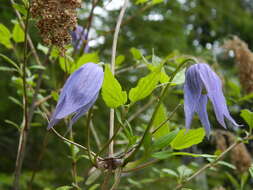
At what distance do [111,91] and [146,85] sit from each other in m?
0.06

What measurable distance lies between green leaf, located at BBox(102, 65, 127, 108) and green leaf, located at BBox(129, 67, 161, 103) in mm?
29

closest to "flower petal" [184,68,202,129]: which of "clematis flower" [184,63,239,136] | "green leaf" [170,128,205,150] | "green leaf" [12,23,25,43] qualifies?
"clematis flower" [184,63,239,136]

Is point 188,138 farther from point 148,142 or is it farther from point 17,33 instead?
point 17,33

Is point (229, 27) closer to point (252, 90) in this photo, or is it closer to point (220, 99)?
point (252, 90)

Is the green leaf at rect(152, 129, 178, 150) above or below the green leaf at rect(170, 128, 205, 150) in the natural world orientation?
above

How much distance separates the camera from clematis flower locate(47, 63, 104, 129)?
0.52 m

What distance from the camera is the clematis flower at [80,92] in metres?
0.52

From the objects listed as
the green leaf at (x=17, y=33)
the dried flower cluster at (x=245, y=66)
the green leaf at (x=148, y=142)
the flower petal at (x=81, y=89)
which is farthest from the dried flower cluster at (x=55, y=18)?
the dried flower cluster at (x=245, y=66)

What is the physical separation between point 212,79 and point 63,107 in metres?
0.24

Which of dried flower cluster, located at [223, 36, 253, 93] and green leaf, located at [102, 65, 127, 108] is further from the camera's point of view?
dried flower cluster, located at [223, 36, 253, 93]

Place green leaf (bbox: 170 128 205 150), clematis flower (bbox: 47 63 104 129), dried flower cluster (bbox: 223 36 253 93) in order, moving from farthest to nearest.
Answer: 1. dried flower cluster (bbox: 223 36 253 93)
2. green leaf (bbox: 170 128 205 150)
3. clematis flower (bbox: 47 63 104 129)

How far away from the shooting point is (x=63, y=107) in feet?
1.74

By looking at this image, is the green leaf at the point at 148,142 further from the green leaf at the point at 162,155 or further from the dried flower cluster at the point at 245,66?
the dried flower cluster at the point at 245,66

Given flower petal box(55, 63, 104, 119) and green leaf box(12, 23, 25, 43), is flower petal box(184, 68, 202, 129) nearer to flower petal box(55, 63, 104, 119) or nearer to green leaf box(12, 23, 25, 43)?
flower petal box(55, 63, 104, 119)
